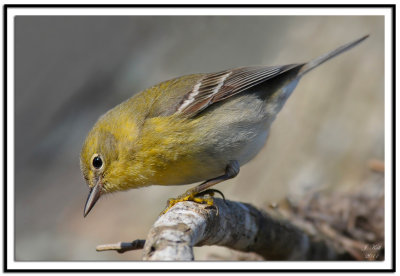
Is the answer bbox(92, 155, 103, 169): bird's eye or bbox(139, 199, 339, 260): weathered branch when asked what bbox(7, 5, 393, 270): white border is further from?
bbox(92, 155, 103, 169): bird's eye

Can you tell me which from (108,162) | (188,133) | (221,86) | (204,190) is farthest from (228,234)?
(221,86)

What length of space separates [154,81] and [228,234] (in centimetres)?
272

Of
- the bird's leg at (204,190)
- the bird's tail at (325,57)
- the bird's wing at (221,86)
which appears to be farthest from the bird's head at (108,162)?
the bird's tail at (325,57)

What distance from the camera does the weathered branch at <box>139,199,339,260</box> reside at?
8.03 feet

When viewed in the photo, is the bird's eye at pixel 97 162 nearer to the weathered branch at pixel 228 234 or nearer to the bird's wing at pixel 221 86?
the bird's wing at pixel 221 86

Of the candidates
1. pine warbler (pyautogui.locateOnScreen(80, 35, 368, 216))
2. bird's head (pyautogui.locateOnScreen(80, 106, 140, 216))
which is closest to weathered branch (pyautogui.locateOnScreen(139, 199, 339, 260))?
pine warbler (pyautogui.locateOnScreen(80, 35, 368, 216))

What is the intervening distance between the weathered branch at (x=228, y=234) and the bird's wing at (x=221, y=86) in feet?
2.43

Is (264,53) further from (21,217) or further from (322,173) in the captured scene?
(21,217)

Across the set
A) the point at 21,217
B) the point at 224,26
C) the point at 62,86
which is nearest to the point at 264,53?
the point at 224,26

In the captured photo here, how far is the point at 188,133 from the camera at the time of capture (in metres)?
3.51

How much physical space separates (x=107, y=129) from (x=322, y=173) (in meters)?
2.86

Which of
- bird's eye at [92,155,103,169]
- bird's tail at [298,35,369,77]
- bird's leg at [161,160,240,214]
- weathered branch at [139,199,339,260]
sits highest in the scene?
bird's tail at [298,35,369,77]

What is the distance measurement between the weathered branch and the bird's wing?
740 millimetres
